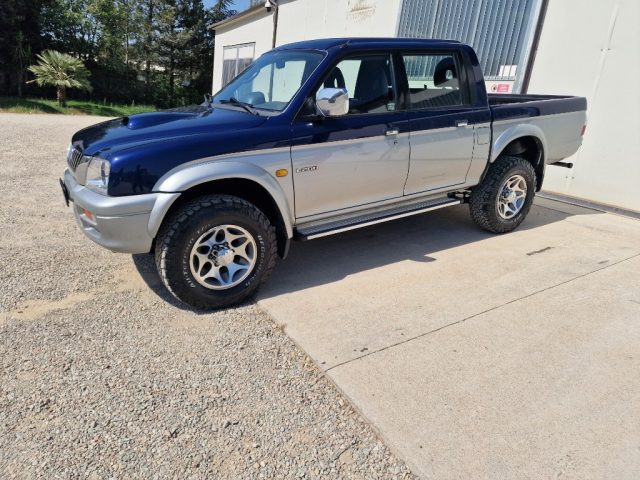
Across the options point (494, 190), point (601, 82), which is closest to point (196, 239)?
point (494, 190)

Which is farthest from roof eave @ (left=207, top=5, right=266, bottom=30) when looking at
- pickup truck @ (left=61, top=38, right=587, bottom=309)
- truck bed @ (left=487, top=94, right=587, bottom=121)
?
pickup truck @ (left=61, top=38, right=587, bottom=309)

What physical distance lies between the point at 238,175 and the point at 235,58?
1592 centimetres

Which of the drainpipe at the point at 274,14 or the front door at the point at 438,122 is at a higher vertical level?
the drainpipe at the point at 274,14

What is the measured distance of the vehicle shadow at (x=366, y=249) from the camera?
153 inches

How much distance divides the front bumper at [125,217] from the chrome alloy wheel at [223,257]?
1.08 feet

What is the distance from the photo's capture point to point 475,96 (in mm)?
4531

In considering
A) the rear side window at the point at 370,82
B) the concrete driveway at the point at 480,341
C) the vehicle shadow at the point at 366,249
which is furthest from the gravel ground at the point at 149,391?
the rear side window at the point at 370,82

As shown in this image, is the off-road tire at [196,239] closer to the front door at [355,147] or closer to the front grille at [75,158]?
the front door at [355,147]

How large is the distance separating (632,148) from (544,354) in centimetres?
470

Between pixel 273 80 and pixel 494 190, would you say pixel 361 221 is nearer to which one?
pixel 273 80

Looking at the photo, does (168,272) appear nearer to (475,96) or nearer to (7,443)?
(7,443)

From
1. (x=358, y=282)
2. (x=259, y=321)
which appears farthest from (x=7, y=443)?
(x=358, y=282)

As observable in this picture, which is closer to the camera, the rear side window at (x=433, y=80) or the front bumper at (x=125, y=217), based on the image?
the front bumper at (x=125, y=217)

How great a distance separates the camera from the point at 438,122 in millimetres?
4203
